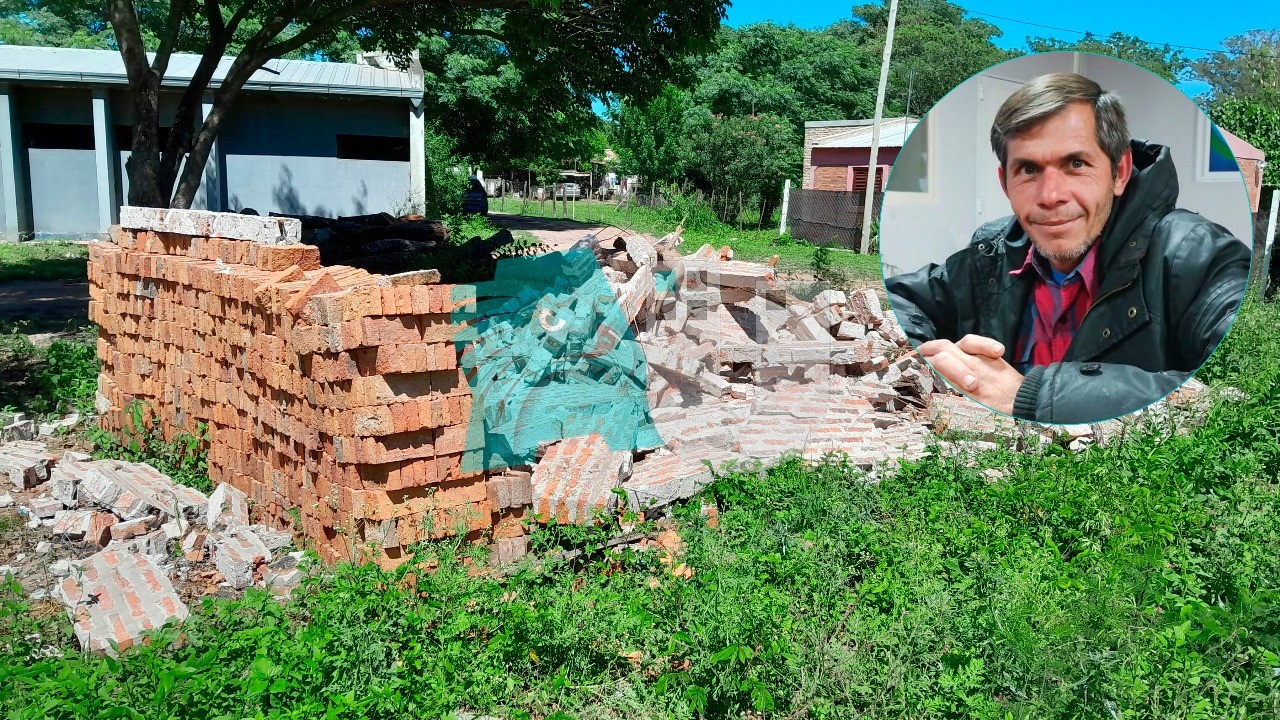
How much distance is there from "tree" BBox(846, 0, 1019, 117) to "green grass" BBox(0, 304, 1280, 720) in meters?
36.9

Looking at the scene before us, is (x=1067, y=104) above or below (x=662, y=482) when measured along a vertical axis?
above

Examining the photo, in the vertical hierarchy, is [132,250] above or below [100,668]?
above

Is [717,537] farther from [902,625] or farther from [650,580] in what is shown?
[902,625]

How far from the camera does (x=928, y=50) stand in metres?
46.0

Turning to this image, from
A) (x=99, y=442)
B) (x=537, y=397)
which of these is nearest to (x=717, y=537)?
(x=537, y=397)

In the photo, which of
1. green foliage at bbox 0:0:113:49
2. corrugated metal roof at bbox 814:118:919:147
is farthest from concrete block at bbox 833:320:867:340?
green foliage at bbox 0:0:113:49

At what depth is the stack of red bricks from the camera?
196 inches

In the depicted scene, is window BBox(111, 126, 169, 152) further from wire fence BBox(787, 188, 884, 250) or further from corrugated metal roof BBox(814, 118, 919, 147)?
corrugated metal roof BBox(814, 118, 919, 147)

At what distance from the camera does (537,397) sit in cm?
645

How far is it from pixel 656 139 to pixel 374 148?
57.1 feet

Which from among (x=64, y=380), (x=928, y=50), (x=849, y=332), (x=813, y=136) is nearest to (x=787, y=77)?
(x=928, y=50)

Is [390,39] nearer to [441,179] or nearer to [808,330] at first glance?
[808,330]

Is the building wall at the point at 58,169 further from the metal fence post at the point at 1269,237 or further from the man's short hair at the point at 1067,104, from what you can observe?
the metal fence post at the point at 1269,237

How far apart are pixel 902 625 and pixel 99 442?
648 cm
